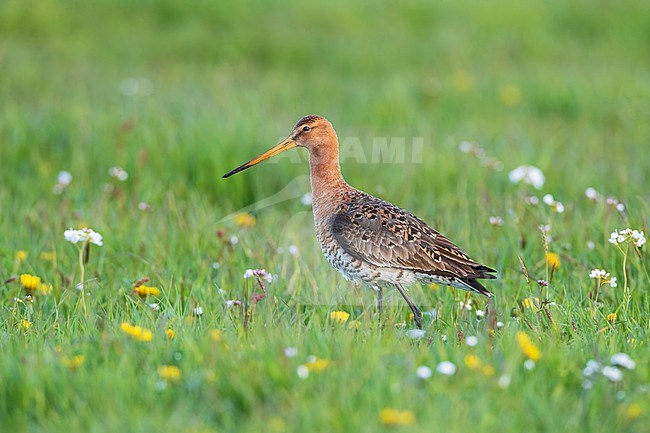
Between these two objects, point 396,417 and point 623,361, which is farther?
point 623,361

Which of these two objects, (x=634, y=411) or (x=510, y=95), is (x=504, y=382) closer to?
(x=634, y=411)

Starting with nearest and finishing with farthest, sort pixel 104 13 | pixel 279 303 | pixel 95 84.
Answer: pixel 279 303
pixel 95 84
pixel 104 13

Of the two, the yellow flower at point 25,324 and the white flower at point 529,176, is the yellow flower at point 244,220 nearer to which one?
the white flower at point 529,176

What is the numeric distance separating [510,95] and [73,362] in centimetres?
856

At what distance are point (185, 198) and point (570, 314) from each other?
3920mm

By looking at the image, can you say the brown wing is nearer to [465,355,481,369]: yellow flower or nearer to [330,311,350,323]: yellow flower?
[330,311,350,323]: yellow flower

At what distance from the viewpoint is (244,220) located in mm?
6934

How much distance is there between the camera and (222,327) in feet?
14.5

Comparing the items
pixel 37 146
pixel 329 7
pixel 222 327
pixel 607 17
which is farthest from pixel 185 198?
pixel 607 17

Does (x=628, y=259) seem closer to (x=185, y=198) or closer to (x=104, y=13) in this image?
(x=185, y=198)

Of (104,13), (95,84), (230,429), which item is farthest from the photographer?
(104,13)

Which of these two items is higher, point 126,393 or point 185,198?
point 126,393

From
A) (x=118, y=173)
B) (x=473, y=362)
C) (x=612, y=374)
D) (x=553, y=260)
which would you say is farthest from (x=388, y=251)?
(x=118, y=173)

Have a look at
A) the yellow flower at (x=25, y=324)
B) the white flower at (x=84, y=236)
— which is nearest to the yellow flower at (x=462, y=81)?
the white flower at (x=84, y=236)
